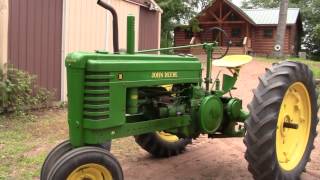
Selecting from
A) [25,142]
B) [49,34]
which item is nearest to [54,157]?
[25,142]

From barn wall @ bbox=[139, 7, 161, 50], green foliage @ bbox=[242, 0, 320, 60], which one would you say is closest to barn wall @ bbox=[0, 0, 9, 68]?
barn wall @ bbox=[139, 7, 161, 50]

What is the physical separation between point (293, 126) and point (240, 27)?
3035 cm

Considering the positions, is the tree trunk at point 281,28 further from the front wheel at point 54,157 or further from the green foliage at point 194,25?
the front wheel at point 54,157

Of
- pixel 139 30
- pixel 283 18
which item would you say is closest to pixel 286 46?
pixel 283 18

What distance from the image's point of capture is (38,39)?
10.4 meters

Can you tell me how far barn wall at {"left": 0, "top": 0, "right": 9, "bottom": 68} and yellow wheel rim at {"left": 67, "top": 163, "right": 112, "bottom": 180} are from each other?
5763mm

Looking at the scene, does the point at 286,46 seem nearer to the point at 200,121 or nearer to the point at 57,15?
the point at 57,15

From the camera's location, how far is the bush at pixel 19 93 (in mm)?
9125

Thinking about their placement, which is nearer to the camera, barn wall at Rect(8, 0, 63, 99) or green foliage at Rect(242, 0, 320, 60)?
barn wall at Rect(8, 0, 63, 99)

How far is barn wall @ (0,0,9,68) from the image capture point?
9375 mm

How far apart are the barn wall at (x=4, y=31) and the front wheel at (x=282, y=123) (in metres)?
5.92

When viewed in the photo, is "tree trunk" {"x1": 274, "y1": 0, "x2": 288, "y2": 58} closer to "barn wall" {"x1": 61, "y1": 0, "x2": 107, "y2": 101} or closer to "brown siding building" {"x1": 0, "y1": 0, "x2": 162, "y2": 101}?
"brown siding building" {"x1": 0, "y1": 0, "x2": 162, "y2": 101}

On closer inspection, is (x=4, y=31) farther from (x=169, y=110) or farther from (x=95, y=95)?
(x=95, y=95)

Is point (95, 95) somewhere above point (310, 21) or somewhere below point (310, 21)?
below
